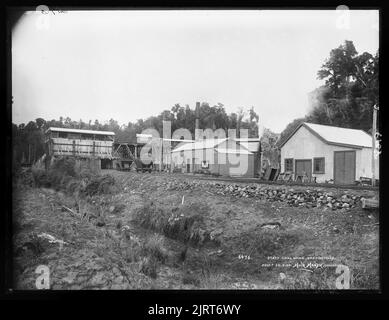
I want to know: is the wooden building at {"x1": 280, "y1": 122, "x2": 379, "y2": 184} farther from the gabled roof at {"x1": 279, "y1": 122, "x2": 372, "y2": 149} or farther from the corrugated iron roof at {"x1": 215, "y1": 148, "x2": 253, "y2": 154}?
the corrugated iron roof at {"x1": 215, "y1": 148, "x2": 253, "y2": 154}

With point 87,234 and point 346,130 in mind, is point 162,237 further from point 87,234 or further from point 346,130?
point 346,130

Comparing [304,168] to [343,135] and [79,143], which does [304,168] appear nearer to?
[343,135]

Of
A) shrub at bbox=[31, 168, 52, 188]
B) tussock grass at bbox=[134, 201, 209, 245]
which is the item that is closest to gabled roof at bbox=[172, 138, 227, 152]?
tussock grass at bbox=[134, 201, 209, 245]

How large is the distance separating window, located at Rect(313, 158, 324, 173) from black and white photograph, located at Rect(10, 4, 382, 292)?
1 centimetres

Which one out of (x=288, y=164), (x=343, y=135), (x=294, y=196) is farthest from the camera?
(x=288, y=164)

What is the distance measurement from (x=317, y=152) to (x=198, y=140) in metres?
1.35

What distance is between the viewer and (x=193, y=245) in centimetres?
304

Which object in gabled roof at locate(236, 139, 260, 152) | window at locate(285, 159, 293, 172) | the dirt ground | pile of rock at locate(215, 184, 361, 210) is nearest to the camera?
the dirt ground

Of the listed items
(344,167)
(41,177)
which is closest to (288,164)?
(344,167)

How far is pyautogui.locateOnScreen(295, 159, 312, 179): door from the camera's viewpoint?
313 cm

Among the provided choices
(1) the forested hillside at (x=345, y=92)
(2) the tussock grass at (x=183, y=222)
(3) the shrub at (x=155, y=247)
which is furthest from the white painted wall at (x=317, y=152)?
(3) the shrub at (x=155, y=247)

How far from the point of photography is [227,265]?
9.74 feet

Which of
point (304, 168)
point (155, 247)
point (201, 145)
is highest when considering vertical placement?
point (201, 145)
